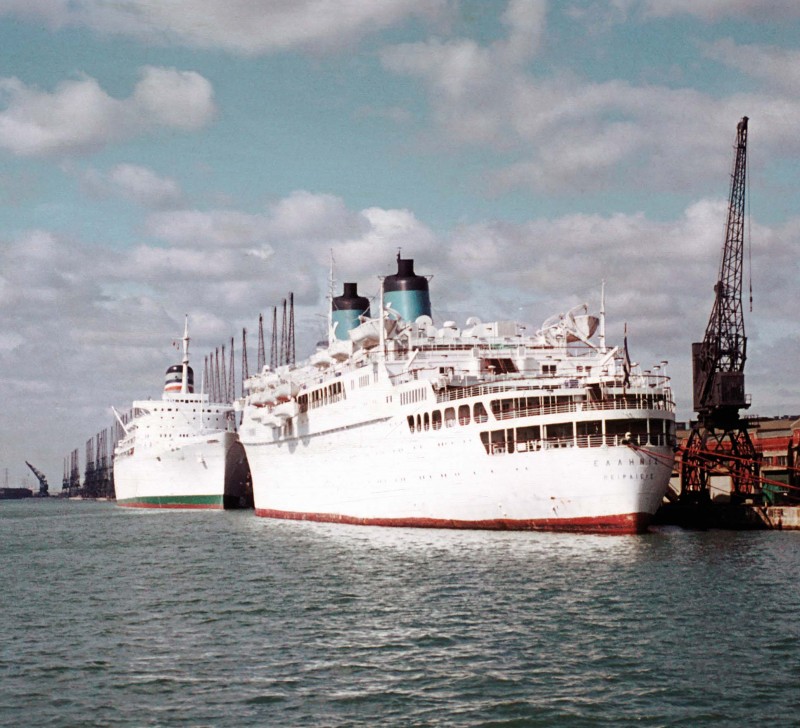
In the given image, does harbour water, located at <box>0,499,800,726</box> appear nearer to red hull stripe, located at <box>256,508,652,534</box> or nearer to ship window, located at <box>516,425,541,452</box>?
red hull stripe, located at <box>256,508,652,534</box>

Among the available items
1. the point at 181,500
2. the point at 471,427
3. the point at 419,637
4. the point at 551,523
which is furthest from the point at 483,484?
the point at 181,500

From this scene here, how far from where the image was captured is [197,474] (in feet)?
322

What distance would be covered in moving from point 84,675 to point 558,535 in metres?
27.1

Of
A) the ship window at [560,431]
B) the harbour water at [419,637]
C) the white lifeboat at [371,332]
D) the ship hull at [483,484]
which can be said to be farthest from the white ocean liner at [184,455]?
the ship window at [560,431]

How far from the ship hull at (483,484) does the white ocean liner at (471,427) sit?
0.06m

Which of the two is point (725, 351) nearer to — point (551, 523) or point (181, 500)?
point (551, 523)

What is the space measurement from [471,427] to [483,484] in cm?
278

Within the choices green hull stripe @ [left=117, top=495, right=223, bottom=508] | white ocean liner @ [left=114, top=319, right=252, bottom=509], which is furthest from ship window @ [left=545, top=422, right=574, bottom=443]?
green hull stripe @ [left=117, top=495, right=223, bottom=508]

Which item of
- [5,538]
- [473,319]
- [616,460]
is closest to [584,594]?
[616,460]

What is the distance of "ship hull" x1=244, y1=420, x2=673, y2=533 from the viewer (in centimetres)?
4484

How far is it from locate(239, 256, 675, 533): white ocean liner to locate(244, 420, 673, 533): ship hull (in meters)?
0.06

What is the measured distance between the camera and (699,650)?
23672 mm

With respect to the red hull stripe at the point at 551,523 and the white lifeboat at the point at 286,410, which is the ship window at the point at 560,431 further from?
the white lifeboat at the point at 286,410

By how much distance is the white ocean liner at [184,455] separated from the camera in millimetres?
97188
